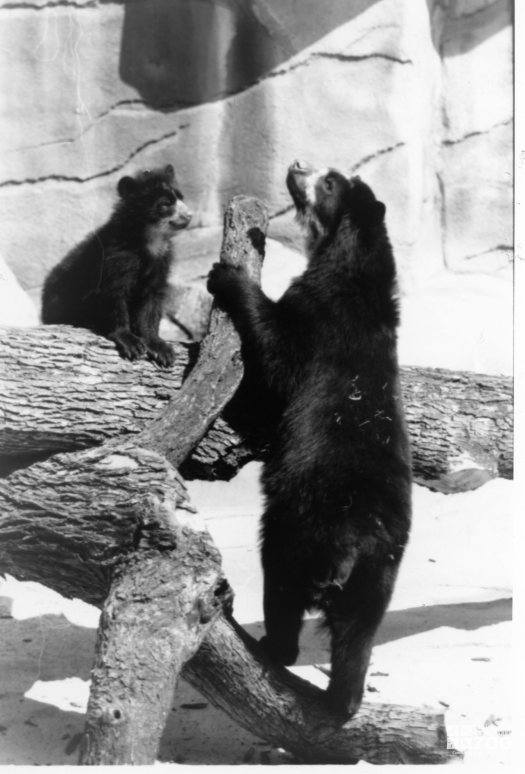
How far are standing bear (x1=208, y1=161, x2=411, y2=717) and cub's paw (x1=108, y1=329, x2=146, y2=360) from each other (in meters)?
0.51

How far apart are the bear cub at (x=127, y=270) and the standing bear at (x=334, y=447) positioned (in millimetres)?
726

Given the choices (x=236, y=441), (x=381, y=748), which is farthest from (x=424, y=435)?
(x=381, y=748)

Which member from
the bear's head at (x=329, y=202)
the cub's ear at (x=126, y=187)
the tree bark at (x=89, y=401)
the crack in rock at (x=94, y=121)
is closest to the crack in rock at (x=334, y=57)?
the crack in rock at (x=94, y=121)

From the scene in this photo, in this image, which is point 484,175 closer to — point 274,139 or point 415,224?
point 415,224

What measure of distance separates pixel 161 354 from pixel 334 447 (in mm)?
1088

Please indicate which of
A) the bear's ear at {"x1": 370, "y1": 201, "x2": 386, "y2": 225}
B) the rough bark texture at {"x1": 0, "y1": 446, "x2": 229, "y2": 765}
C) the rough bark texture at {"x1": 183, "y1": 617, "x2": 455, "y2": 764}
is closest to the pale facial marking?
the bear's ear at {"x1": 370, "y1": 201, "x2": 386, "y2": 225}

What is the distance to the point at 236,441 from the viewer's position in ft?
16.5

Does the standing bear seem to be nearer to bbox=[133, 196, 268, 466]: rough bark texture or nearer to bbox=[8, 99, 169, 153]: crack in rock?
bbox=[133, 196, 268, 466]: rough bark texture

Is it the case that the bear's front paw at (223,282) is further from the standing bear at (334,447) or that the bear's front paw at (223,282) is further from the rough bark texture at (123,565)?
the rough bark texture at (123,565)

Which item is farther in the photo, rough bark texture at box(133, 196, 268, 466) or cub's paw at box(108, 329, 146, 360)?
cub's paw at box(108, 329, 146, 360)

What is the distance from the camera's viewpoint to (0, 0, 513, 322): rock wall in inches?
365

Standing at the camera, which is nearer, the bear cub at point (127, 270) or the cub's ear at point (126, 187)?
the bear cub at point (127, 270)

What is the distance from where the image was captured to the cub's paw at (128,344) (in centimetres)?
493

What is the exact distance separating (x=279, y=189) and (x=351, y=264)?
482cm
